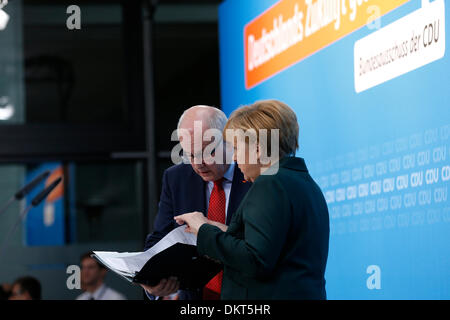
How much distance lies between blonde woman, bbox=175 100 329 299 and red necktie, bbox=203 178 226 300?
0.53 m

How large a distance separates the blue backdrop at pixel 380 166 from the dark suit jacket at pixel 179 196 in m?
0.76

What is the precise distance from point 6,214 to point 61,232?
492 mm

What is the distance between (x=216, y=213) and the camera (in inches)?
104

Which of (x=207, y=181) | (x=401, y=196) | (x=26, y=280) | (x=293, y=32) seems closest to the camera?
(x=207, y=181)

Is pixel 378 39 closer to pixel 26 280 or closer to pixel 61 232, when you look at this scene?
pixel 26 280

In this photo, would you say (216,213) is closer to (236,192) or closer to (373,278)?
(236,192)

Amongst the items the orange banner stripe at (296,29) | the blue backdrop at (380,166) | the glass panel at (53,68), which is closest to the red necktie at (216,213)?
the blue backdrop at (380,166)

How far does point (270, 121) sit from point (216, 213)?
28.4 inches

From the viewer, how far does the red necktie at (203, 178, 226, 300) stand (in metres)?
2.56

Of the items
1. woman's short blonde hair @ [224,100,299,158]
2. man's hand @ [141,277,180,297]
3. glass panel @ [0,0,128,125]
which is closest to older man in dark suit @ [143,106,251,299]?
man's hand @ [141,277,180,297]

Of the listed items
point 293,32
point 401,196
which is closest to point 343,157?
point 401,196

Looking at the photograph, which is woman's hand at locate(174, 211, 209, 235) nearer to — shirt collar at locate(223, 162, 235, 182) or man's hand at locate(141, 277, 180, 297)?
man's hand at locate(141, 277, 180, 297)

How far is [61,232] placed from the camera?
22.3 ft

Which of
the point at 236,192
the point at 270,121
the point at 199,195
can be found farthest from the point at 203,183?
the point at 270,121
